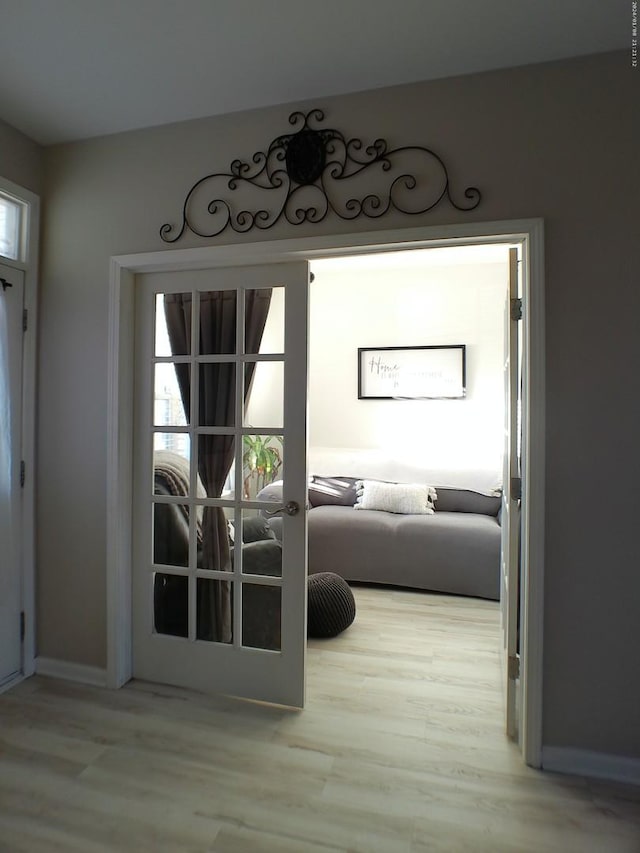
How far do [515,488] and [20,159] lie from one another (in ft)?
9.12

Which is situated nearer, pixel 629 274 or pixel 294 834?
pixel 294 834

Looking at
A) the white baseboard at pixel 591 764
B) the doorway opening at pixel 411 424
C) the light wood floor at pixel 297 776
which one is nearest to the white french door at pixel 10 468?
the light wood floor at pixel 297 776

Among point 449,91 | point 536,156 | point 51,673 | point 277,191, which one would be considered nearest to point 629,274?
point 536,156

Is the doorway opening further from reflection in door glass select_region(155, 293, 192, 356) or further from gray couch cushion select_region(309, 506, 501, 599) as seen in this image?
reflection in door glass select_region(155, 293, 192, 356)

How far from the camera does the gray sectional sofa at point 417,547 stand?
352 cm

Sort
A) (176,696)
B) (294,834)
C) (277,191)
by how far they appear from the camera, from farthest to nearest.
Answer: (176,696)
(277,191)
(294,834)

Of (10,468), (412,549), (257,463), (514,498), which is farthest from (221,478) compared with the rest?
(412,549)

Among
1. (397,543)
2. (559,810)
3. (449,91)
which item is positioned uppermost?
(449,91)

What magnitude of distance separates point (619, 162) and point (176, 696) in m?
2.89

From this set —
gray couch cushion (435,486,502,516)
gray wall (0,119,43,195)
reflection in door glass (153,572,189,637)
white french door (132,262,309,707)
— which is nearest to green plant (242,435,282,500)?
white french door (132,262,309,707)

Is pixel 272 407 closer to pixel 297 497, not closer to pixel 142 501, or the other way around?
pixel 297 497

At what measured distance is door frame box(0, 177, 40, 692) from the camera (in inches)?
93.1

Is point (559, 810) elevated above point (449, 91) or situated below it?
below

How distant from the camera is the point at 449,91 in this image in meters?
1.90
